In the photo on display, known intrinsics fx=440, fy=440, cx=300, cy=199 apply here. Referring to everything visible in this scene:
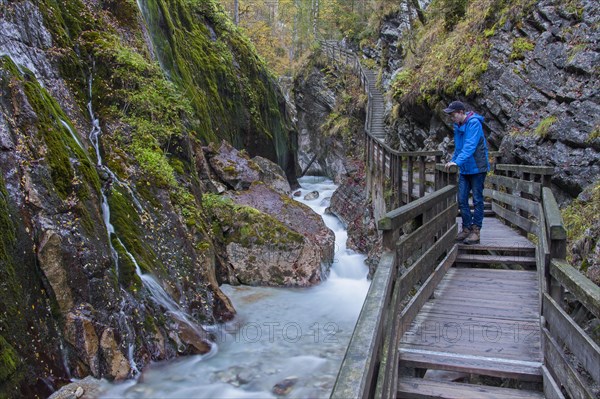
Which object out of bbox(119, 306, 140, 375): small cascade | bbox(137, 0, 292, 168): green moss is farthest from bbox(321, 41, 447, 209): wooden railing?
bbox(119, 306, 140, 375): small cascade

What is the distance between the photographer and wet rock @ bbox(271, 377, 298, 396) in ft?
19.3

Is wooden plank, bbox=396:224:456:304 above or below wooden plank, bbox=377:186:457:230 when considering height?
below

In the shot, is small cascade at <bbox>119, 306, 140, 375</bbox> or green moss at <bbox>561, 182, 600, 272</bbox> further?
green moss at <bbox>561, 182, 600, 272</bbox>

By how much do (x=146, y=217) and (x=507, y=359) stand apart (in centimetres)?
536

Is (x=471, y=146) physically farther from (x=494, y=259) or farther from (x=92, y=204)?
(x=92, y=204)

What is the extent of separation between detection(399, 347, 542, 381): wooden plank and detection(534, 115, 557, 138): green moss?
25.4 ft

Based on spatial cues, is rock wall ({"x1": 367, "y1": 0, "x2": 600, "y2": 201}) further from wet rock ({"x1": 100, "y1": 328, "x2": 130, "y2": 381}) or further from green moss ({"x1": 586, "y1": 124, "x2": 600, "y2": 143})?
wet rock ({"x1": 100, "y1": 328, "x2": 130, "y2": 381})

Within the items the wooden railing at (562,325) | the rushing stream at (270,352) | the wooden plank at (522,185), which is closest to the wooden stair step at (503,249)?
the wooden plank at (522,185)

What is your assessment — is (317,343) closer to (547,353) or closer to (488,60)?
(547,353)

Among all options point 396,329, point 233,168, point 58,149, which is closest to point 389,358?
point 396,329

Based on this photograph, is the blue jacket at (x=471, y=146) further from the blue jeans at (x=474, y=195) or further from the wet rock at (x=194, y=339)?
the wet rock at (x=194, y=339)

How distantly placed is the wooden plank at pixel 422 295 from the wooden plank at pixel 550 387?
1148 millimetres

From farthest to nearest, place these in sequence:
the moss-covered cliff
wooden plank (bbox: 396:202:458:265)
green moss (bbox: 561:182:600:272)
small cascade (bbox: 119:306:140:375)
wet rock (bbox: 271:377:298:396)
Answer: green moss (bbox: 561:182:600:272) < wet rock (bbox: 271:377:298:396) < small cascade (bbox: 119:306:140:375) < the moss-covered cliff < wooden plank (bbox: 396:202:458:265)

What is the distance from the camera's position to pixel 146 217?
692 cm
